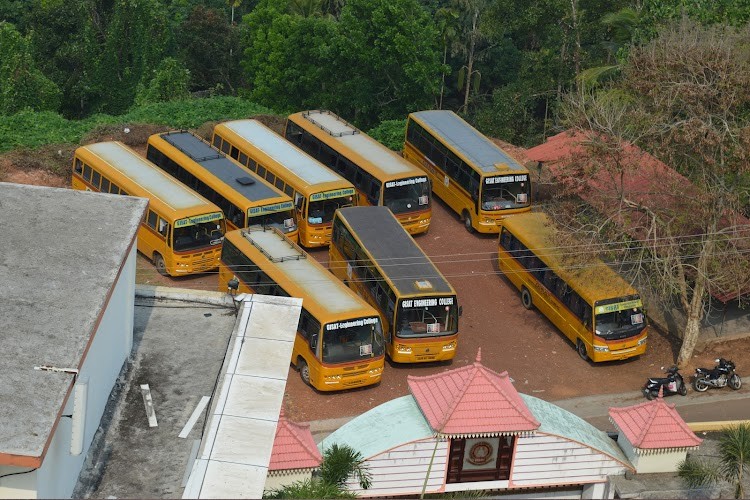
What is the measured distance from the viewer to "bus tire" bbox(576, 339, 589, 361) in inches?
1179

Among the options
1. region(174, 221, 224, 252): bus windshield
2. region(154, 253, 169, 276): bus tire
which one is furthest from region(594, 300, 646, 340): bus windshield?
region(154, 253, 169, 276): bus tire

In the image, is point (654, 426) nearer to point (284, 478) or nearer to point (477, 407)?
point (477, 407)

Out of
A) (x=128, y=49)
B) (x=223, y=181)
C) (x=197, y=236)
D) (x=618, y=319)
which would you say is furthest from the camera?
(x=128, y=49)

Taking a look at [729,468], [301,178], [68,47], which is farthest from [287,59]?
[729,468]

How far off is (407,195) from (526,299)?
470cm

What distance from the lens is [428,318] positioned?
28516 mm

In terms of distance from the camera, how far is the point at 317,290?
28125 millimetres

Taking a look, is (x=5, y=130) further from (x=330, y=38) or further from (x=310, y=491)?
(x=310, y=491)

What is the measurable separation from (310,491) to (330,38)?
30.1 meters

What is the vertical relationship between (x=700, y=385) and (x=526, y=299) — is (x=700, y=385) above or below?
above

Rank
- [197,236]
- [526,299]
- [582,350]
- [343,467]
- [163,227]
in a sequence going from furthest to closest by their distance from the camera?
[526,299] → [197,236] → [163,227] → [582,350] → [343,467]

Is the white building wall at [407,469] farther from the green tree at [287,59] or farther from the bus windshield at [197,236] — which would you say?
the green tree at [287,59]

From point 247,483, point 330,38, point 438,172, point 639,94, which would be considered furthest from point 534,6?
point 247,483

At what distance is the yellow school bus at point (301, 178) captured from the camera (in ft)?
109
